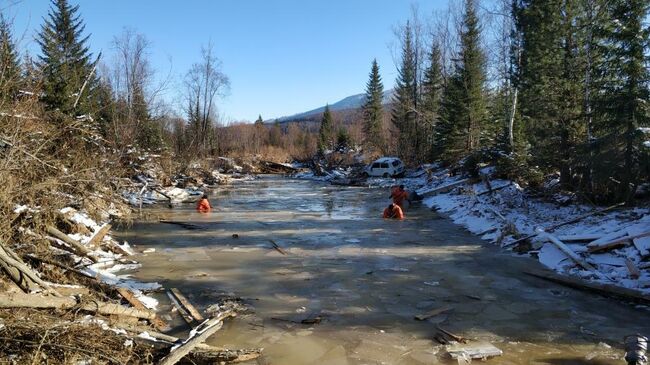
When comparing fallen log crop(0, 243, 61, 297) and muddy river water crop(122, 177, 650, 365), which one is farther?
muddy river water crop(122, 177, 650, 365)

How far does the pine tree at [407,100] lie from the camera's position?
4228 centimetres

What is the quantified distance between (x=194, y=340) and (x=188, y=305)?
2380 mm

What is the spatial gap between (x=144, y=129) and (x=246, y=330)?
32091mm

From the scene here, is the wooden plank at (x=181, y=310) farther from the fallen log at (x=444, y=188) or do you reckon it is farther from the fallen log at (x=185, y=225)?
the fallen log at (x=444, y=188)

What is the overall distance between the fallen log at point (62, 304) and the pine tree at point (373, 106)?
55204 mm

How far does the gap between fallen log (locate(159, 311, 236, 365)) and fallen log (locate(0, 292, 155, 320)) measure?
1146 mm

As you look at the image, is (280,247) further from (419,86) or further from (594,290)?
(419,86)

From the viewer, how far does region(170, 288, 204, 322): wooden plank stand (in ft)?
24.6

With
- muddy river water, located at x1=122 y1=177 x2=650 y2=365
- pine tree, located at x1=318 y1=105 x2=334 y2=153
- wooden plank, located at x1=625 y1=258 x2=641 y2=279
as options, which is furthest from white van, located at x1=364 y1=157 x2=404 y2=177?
pine tree, located at x1=318 y1=105 x2=334 y2=153

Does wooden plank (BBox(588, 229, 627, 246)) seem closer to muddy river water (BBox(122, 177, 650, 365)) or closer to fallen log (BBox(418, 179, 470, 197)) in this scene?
muddy river water (BBox(122, 177, 650, 365))

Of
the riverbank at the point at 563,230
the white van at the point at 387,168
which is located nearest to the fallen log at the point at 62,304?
the riverbank at the point at 563,230

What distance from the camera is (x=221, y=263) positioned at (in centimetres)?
1126

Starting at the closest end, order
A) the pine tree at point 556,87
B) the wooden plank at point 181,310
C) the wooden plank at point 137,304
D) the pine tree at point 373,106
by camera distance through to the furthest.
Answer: the wooden plank at point 137,304 → the wooden plank at point 181,310 → the pine tree at point 556,87 → the pine tree at point 373,106

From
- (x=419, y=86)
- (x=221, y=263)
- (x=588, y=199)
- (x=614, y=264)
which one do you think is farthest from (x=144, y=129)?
(x=614, y=264)
